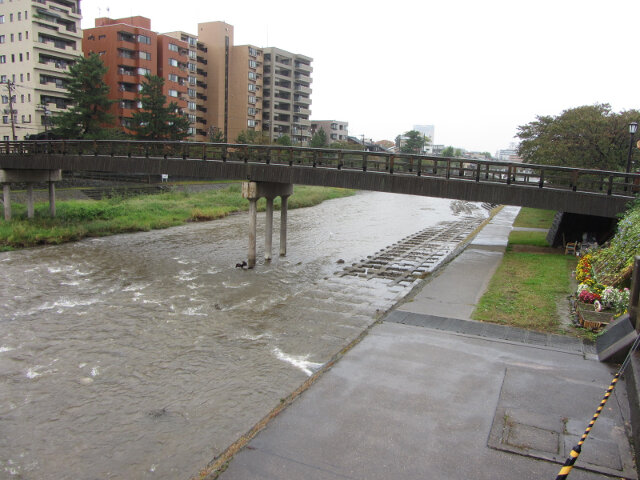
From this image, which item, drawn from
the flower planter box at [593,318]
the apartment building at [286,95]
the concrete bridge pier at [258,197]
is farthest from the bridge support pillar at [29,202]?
the apartment building at [286,95]

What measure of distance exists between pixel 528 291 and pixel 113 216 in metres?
29.8

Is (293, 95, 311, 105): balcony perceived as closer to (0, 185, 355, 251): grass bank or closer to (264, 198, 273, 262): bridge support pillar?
(0, 185, 355, 251): grass bank

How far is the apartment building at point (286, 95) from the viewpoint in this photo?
90500 millimetres

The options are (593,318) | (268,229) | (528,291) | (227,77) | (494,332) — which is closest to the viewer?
(593,318)

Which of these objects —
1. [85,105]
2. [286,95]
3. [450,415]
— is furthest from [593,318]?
[286,95]

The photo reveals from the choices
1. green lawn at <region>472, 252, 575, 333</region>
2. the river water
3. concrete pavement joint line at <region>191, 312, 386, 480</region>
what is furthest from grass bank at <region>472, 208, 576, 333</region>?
concrete pavement joint line at <region>191, 312, 386, 480</region>

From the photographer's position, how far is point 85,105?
2034 inches

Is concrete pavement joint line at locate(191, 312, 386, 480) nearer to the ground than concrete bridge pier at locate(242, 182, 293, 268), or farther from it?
nearer to the ground

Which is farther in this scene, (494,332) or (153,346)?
(153,346)

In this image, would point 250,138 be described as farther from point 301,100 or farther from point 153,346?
point 153,346

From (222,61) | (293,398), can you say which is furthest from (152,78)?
(293,398)

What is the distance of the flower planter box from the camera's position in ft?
37.5

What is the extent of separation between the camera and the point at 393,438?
7.04 metres

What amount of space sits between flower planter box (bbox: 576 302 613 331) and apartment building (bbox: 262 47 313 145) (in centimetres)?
7999
